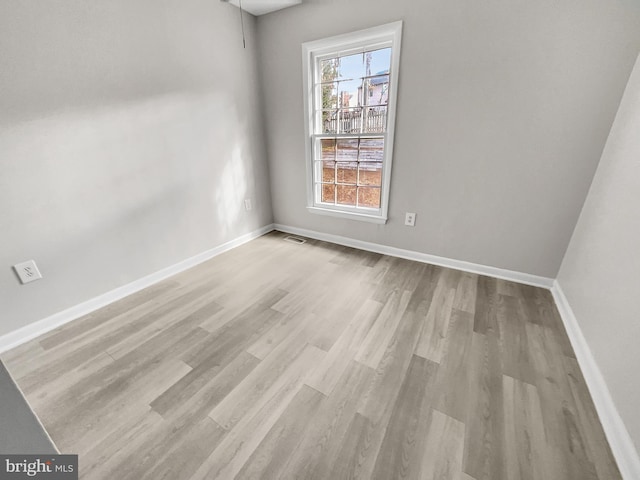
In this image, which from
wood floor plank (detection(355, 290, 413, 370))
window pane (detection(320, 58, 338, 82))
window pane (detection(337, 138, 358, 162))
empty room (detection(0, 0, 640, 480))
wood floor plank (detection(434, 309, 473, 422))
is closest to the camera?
empty room (detection(0, 0, 640, 480))

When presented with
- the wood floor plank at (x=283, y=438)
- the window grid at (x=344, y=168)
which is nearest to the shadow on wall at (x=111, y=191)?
the window grid at (x=344, y=168)

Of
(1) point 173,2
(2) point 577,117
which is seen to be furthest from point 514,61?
(1) point 173,2

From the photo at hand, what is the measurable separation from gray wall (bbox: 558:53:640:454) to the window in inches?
54.8

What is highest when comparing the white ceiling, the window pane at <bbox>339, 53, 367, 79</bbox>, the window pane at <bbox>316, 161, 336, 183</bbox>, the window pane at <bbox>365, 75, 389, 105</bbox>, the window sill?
the white ceiling

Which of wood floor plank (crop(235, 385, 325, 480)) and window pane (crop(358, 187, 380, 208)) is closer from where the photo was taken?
wood floor plank (crop(235, 385, 325, 480))

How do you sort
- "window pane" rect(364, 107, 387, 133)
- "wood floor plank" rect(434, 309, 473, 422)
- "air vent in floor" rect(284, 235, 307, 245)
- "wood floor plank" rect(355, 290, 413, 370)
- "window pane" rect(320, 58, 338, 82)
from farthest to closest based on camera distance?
"air vent in floor" rect(284, 235, 307, 245), "window pane" rect(320, 58, 338, 82), "window pane" rect(364, 107, 387, 133), "wood floor plank" rect(355, 290, 413, 370), "wood floor plank" rect(434, 309, 473, 422)

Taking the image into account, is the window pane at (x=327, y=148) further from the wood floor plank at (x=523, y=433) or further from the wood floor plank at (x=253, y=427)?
the wood floor plank at (x=523, y=433)

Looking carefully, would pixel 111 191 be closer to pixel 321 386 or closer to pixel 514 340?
pixel 321 386

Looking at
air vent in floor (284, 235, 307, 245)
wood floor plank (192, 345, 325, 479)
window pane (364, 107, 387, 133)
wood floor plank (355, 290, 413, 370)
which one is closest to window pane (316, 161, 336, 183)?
window pane (364, 107, 387, 133)

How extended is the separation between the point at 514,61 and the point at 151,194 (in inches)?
111

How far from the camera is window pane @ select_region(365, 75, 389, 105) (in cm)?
225

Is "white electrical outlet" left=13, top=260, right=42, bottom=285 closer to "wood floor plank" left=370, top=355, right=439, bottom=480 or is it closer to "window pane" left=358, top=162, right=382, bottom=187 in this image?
"wood floor plank" left=370, top=355, right=439, bottom=480

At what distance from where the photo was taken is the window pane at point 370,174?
99.2 inches

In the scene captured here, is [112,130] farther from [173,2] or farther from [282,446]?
[282,446]
